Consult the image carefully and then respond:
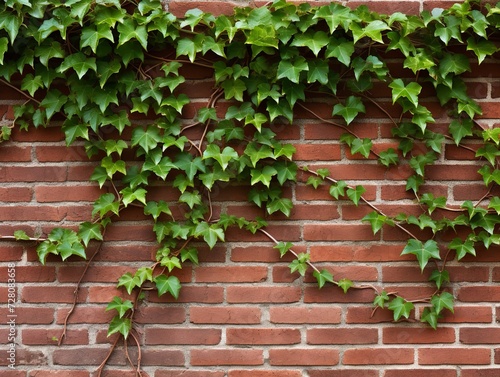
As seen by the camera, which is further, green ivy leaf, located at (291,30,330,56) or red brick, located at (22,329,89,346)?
red brick, located at (22,329,89,346)

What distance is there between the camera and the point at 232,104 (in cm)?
214

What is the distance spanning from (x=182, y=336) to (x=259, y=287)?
0.35 meters

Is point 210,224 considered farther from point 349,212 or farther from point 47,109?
point 47,109

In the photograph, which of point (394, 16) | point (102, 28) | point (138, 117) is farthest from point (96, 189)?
point (394, 16)

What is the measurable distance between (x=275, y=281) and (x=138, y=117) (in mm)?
822

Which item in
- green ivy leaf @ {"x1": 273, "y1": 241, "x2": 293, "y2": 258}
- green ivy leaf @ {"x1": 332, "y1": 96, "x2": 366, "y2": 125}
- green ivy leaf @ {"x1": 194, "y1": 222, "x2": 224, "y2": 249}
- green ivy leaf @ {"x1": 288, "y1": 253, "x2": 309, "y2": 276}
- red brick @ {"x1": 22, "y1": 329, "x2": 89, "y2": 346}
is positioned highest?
green ivy leaf @ {"x1": 332, "y1": 96, "x2": 366, "y2": 125}

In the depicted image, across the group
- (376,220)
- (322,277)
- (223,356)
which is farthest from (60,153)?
(376,220)

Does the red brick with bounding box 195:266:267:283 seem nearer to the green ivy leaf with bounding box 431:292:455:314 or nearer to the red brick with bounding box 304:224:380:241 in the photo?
the red brick with bounding box 304:224:380:241

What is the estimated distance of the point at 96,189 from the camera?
216 cm

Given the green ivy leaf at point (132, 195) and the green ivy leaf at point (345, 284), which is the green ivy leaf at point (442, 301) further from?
the green ivy leaf at point (132, 195)

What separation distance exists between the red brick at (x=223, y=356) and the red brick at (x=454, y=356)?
64 centimetres

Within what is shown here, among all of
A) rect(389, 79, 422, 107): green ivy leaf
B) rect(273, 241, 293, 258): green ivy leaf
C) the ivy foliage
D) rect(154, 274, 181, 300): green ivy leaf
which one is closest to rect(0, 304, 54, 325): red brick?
the ivy foliage

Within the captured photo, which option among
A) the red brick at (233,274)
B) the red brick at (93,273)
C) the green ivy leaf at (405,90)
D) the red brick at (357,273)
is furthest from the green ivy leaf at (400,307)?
the red brick at (93,273)

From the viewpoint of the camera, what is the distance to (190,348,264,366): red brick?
2.16 metres
